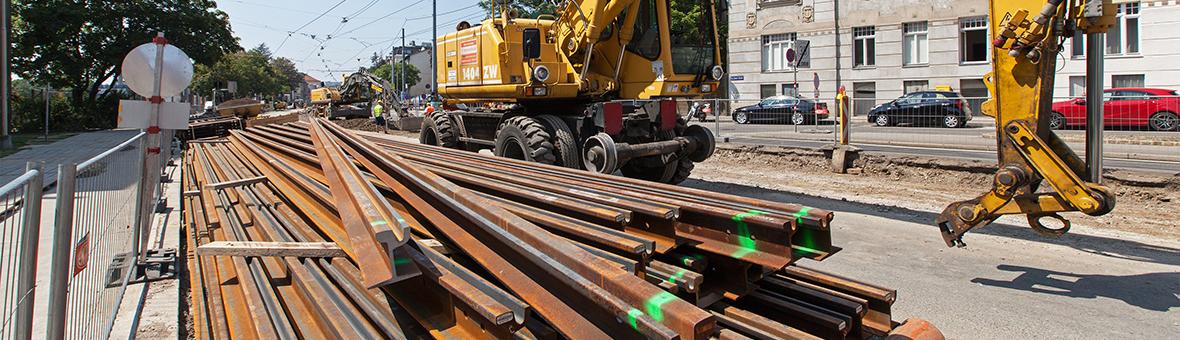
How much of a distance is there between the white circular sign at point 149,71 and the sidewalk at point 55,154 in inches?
326

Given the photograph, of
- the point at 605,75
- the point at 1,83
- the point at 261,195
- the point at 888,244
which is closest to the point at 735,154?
the point at 605,75

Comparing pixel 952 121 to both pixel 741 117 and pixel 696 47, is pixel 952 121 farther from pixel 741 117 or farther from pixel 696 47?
pixel 696 47

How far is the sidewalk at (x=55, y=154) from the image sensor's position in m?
13.8

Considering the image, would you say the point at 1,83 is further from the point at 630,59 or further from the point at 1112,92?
the point at 1112,92

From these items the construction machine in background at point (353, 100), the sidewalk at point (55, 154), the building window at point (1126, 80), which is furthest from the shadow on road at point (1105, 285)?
the construction machine in background at point (353, 100)

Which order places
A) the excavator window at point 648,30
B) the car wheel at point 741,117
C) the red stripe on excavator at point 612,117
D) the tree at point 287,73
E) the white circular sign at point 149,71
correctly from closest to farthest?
the white circular sign at point 149,71, the red stripe on excavator at point 612,117, the excavator window at point 648,30, the car wheel at point 741,117, the tree at point 287,73

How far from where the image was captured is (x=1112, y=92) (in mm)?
19344

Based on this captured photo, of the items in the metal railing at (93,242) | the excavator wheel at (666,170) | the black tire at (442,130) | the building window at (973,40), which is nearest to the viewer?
the metal railing at (93,242)

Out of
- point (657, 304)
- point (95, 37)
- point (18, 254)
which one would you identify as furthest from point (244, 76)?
point (657, 304)

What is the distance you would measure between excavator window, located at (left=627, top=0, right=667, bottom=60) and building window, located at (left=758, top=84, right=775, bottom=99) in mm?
27062

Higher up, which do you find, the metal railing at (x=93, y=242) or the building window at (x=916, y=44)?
the building window at (x=916, y=44)

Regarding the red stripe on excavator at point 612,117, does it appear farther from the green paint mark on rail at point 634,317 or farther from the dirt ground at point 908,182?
the green paint mark on rail at point 634,317

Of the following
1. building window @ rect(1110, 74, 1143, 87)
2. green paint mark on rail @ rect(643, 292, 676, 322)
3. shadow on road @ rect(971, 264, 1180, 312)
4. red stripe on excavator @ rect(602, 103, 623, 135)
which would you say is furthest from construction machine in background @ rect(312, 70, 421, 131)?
green paint mark on rail @ rect(643, 292, 676, 322)

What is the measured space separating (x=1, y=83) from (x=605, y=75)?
17.7 meters
